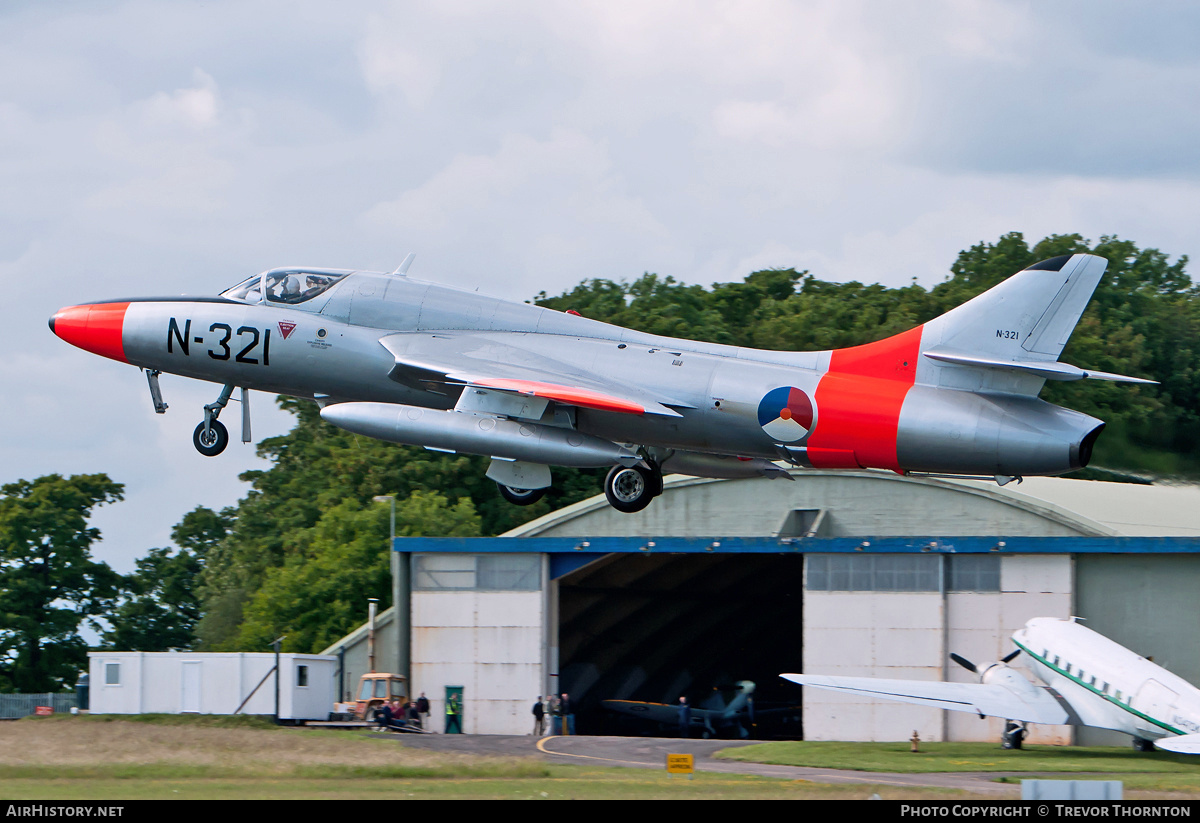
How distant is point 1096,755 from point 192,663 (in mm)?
28463

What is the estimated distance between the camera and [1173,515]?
163 ft

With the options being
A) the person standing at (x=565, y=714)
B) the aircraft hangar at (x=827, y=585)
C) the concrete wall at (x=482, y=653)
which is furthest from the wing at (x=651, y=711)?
the concrete wall at (x=482, y=653)

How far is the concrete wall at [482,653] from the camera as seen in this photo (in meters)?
47.1

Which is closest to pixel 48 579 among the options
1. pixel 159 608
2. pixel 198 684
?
pixel 159 608

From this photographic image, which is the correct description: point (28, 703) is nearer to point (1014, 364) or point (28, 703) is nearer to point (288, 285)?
point (288, 285)

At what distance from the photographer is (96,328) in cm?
2828

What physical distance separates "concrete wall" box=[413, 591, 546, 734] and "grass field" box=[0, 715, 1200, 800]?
6.47 metres

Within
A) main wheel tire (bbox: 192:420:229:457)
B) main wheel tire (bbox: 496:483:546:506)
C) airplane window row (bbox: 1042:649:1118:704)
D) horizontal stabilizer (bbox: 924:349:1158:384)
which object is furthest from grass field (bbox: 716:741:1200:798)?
main wheel tire (bbox: 192:420:229:457)

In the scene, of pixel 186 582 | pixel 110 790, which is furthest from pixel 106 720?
pixel 186 582

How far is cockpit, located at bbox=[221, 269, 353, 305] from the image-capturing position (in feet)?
89.5

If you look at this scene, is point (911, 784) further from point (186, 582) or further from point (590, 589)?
point (186, 582)

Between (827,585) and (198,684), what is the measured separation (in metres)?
20.9

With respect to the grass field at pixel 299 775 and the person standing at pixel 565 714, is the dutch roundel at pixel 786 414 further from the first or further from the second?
the person standing at pixel 565 714

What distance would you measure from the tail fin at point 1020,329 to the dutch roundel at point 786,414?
2208mm
